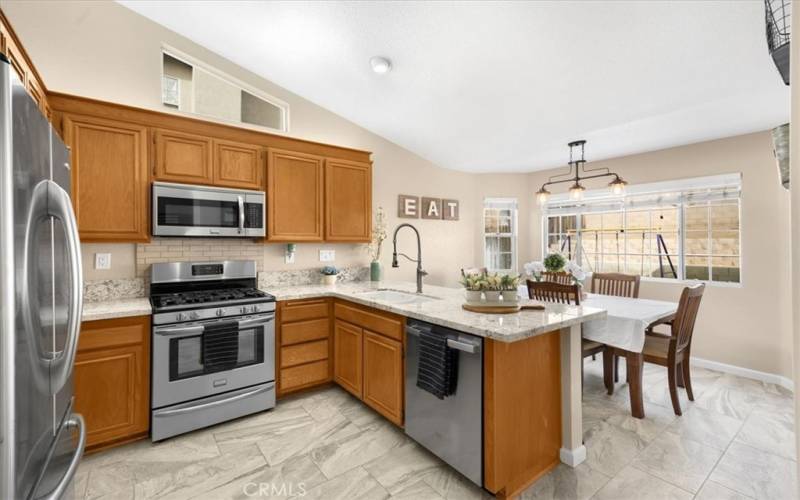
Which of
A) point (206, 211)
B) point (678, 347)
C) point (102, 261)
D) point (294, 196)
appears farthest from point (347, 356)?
point (678, 347)

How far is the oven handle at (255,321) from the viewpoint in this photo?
105 inches

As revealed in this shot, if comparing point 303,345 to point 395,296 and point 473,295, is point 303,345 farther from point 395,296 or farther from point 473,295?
point 473,295

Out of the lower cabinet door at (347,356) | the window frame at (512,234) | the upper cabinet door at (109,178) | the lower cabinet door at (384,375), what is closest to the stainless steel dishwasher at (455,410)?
the lower cabinet door at (384,375)

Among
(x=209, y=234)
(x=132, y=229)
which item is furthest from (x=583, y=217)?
(x=132, y=229)

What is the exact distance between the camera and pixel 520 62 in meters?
2.67

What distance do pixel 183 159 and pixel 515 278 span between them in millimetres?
2681

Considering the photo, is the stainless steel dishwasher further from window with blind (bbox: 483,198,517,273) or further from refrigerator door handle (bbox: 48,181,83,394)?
window with blind (bbox: 483,198,517,273)

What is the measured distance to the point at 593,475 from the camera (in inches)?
79.3

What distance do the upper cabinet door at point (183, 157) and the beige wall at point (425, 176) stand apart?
494mm

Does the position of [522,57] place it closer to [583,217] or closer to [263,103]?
[263,103]

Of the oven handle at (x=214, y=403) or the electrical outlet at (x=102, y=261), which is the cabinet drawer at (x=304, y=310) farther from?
the electrical outlet at (x=102, y=261)

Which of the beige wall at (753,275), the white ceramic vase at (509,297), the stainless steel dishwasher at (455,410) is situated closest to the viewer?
the stainless steel dishwasher at (455,410)

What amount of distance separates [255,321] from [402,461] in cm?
148

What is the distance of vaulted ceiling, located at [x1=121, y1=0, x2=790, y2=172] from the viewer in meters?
2.22
